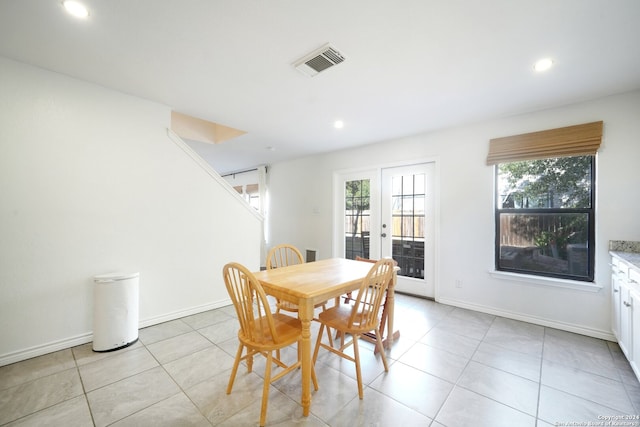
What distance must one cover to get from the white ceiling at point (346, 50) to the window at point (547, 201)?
1.38 ft

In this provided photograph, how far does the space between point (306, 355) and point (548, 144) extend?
3348 mm

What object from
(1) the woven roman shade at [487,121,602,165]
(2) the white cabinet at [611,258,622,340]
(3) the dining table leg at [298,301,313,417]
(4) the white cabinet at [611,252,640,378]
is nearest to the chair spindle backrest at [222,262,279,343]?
(3) the dining table leg at [298,301,313,417]

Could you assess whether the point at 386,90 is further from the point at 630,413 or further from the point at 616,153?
the point at 630,413

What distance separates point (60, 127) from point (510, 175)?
4.88 m

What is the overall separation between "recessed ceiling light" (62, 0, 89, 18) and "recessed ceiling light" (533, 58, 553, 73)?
3274 millimetres

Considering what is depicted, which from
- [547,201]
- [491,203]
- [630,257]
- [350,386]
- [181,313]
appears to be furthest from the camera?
[491,203]

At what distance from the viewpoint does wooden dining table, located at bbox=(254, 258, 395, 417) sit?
1571mm

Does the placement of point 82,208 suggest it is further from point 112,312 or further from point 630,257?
point 630,257

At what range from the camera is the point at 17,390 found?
1773 mm

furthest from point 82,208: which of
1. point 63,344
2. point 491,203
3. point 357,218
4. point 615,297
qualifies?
point 615,297

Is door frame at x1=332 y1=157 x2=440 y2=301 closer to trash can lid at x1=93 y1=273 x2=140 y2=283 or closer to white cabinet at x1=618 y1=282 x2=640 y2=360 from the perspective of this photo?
white cabinet at x1=618 y1=282 x2=640 y2=360

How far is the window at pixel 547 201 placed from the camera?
2.71 metres

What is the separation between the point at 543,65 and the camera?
2.07 m

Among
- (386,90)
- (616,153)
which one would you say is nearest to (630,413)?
(616,153)
